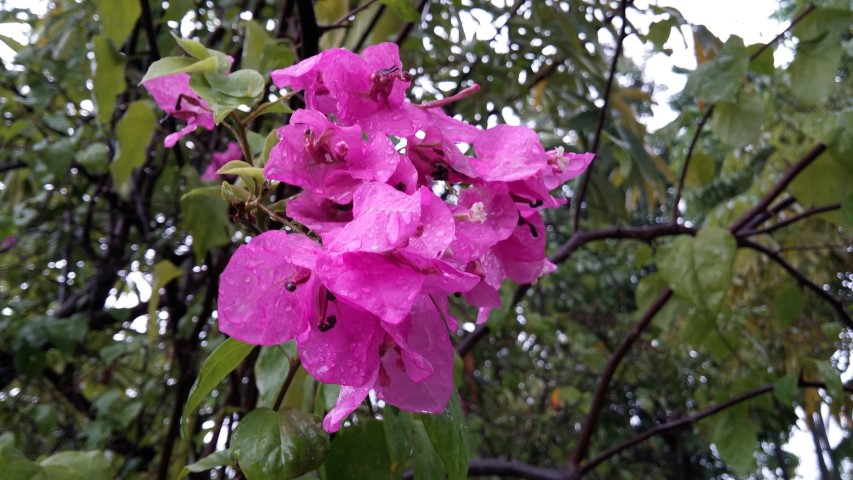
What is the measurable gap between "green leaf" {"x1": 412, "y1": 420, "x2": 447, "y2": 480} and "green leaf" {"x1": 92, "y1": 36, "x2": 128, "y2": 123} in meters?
0.53

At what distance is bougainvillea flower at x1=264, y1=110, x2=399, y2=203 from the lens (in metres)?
0.33

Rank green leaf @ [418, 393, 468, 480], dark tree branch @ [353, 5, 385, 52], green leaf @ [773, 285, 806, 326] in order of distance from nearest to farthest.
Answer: green leaf @ [418, 393, 468, 480] < dark tree branch @ [353, 5, 385, 52] < green leaf @ [773, 285, 806, 326]

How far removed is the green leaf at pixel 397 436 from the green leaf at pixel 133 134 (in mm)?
444

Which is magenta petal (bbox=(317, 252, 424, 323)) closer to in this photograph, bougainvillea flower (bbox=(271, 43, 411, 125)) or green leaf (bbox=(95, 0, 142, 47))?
bougainvillea flower (bbox=(271, 43, 411, 125))

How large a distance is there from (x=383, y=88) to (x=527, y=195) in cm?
11

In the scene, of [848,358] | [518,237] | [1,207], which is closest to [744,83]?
[518,237]

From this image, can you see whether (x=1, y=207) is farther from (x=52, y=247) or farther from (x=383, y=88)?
(x=383, y=88)

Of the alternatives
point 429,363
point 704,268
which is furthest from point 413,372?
point 704,268

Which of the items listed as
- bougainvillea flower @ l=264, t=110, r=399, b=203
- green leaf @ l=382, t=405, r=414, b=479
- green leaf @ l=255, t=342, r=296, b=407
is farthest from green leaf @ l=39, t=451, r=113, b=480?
bougainvillea flower @ l=264, t=110, r=399, b=203

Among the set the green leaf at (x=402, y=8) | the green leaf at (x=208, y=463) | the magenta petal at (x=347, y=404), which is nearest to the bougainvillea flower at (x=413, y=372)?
the magenta petal at (x=347, y=404)

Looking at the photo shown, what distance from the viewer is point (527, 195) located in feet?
1.28

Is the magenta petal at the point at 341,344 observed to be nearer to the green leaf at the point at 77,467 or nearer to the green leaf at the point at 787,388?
the green leaf at the point at 77,467

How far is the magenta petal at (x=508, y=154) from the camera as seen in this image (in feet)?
1.23

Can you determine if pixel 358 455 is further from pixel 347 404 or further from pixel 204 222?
pixel 204 222
